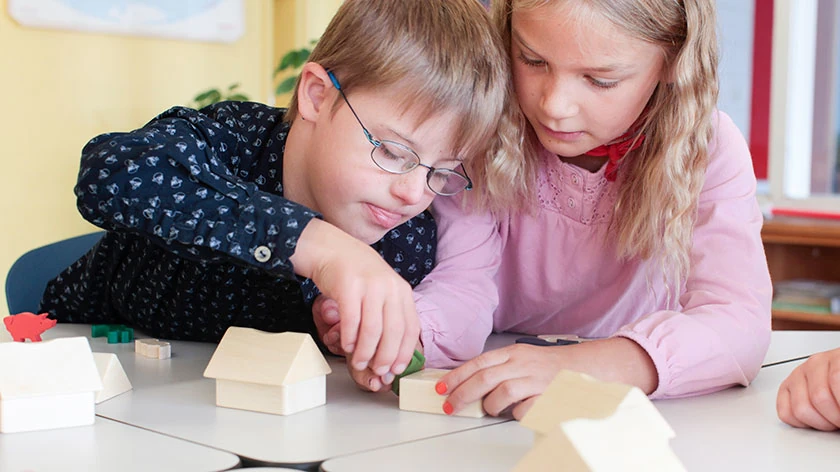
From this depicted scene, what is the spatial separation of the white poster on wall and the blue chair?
5.40ft

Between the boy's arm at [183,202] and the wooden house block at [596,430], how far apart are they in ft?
1.09

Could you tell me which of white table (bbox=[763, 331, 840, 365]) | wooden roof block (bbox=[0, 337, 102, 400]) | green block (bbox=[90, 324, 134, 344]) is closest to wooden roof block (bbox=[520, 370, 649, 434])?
wooden roof block (bbox=[0, 337, 102, 400])

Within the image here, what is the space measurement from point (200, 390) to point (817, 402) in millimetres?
584

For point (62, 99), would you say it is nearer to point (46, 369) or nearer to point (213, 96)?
point (213, 96)

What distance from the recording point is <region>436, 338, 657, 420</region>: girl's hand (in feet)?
2.68

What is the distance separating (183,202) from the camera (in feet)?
3.01

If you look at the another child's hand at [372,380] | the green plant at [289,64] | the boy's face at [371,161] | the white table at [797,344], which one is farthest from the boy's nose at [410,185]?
the green plant at [289,64]

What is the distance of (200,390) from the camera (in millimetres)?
895

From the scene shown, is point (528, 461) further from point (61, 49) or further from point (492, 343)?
point (61, 49)

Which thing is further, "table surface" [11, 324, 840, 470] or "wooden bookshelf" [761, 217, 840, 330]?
"wooden bookshelf" [761, 217, 840, 330]

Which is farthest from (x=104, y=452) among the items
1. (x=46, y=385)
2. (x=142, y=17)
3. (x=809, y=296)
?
(x=809, y=296)

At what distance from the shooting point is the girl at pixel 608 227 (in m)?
0.95

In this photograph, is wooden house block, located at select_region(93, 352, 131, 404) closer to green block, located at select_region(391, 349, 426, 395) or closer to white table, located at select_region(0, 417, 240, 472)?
white table, located at select_region(0, 417, 240, 472)

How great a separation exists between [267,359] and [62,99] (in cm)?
257
